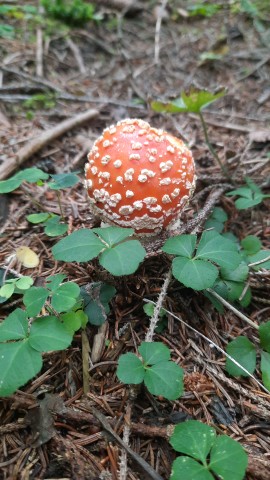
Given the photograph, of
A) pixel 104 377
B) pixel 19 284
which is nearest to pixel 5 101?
pixel 19 284

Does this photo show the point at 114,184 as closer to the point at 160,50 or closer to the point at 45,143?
the point at 45,143

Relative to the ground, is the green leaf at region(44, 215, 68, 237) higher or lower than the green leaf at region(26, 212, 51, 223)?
lower

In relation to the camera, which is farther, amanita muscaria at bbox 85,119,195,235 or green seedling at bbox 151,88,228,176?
green seedling at bbox 151,88,228,176

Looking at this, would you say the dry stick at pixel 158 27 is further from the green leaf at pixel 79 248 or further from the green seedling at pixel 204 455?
the green seedling at pixel 204 455

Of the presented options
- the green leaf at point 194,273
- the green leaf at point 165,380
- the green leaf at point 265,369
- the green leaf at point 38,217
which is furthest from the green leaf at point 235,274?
the green leaf at point 38,217

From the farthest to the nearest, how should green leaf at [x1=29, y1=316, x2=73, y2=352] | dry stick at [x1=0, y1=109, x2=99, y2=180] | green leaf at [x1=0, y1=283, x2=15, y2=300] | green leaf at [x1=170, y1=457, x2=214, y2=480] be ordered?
dry stick at [x1=0, y1=109, x2=99, y2=180] → green leaf at [x1=0, y1=283, x2=15, y2=300] → green leaf at [x1=29, y1=316, x2=73, y2=352] → green leaf at [x1=170, y1=457, x2=214, y2=480]

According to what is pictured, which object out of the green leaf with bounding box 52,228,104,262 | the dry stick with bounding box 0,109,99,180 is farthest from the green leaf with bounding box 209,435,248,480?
the dry stick with bounding box 0,109,99,180

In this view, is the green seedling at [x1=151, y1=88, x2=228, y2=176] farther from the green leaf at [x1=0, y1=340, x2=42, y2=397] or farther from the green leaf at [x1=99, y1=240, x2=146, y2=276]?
the green leaf at [x1=0, y1=340, x2=42, y2=397]
